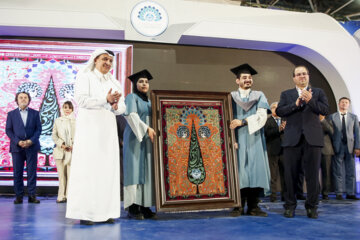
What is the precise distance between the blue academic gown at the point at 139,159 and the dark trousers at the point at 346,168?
3694mm

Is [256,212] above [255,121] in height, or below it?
below

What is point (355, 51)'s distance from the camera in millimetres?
6660

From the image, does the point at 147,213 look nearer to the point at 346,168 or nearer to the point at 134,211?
the point at 134,211

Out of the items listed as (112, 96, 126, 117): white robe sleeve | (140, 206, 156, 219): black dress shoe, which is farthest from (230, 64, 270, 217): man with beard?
(112, 96, 126, 117): white robe sleeve

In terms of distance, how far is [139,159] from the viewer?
11.6 feet

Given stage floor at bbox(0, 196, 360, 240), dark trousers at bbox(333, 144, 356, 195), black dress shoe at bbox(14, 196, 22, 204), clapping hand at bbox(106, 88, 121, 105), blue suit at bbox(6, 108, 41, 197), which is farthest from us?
dark trousers at bbox(333, 144, 356, 195)

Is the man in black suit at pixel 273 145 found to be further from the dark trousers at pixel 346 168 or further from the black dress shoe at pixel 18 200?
the black dress shoe at pixel 18 200

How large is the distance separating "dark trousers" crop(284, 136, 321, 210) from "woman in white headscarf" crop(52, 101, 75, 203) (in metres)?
3.60

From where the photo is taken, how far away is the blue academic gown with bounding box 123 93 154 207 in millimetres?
3496

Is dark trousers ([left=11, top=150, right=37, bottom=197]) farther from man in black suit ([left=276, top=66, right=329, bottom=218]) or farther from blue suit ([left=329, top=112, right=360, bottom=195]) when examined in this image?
blue suit ([left=329, top=112, right=360, bottom=195])

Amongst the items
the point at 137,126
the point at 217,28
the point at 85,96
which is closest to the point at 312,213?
the point at 137,126

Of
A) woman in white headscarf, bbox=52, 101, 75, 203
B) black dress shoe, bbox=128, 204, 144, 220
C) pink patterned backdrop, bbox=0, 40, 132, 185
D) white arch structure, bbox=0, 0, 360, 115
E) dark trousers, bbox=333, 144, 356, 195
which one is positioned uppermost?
white arch structure, bbox=0, 0, 360, 115

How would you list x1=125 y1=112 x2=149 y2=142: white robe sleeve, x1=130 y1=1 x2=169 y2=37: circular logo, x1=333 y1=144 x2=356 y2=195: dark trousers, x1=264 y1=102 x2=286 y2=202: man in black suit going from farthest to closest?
x1=130 y1=1 x2=169 y2=37: circular logo, x1=333 y1=144 x2=356 y2=195: dark trousers, x1=264 y1=102 x2=286 y2=202: man in black suit, x1=125 y1=112 x2=149 y2=142: white robe sleeve

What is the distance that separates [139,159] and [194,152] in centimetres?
66
